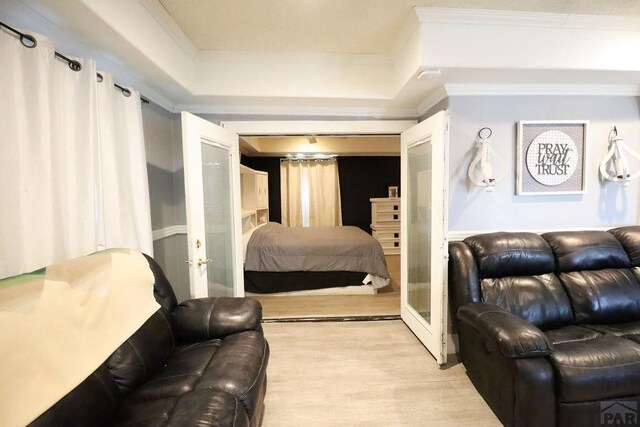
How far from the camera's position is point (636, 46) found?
1920 millimetres

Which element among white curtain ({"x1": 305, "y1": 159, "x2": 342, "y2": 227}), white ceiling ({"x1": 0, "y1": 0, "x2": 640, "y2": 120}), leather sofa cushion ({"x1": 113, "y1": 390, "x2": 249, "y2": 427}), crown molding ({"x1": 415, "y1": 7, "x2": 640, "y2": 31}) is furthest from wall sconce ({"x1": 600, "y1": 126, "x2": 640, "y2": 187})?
white curtain ({"x1": 305, "y1": 159, "x2": 342, "y2": 227})

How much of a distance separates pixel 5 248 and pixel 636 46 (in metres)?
3.74

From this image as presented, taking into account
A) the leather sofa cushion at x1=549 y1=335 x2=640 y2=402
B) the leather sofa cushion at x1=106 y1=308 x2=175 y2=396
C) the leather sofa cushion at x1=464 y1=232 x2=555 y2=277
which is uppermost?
the leather sofa cushion at x1=464 y1=232 x2=555 y2=277

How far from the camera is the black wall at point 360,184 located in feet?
20.9

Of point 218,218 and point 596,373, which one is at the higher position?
point 218,218

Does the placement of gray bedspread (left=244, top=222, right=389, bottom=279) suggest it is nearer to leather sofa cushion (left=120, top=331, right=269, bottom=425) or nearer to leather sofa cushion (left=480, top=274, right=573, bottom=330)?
leather sofa cushion (left=480, top=274, right=573, bottom=330)

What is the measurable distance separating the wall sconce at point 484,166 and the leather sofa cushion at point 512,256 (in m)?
0.44

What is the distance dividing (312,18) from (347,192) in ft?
15.5

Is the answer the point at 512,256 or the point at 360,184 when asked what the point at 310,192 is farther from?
the point at 512,256

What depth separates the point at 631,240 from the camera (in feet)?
6.67

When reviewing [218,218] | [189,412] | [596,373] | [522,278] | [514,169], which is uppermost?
[514,169]

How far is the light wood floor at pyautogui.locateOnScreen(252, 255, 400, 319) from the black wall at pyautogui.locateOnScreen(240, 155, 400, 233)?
2893 mm

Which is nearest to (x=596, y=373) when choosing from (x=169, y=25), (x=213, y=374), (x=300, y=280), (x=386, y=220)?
(x=213, y=374)

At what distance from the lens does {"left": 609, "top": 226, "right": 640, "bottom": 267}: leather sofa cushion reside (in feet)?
6.55
